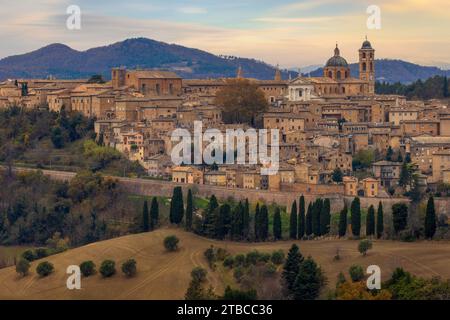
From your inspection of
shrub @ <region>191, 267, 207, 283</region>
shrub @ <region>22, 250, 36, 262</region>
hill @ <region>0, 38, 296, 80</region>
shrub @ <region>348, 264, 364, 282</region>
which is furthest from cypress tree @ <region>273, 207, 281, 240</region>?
hill @ <region>0, 38, 296, 80</region>

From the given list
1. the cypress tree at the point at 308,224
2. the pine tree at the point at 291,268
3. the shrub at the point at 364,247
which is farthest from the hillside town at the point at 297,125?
the pine tree at the point at 291,268

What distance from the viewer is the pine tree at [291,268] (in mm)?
29634

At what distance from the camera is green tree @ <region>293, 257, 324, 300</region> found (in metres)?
29.0

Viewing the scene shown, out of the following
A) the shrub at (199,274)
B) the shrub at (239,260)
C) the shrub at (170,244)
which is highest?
the shrub at (170,244)

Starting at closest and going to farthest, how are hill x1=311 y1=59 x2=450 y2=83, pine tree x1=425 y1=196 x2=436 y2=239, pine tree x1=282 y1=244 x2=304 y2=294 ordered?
pine tree x1=282 y1=244 x2=304 y2=294 → pine tree x1=425 y1=196 x2=436 y2=239 → hill x1=311 y1=59 x2=450 y2=83

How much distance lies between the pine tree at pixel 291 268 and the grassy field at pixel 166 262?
753 millimetres

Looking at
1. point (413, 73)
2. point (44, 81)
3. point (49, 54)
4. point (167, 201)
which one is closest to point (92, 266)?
point (167, 201)

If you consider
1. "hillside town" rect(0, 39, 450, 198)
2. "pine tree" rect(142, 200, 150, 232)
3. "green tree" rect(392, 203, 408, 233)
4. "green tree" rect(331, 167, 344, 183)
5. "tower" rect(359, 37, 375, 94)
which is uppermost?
"tower" rect(359, 37, 375, 94)

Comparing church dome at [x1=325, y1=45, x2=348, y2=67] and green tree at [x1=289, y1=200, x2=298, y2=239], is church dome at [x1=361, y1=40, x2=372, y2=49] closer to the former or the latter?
church dome at [x1=325, y1=45, x2=348, y2=67]

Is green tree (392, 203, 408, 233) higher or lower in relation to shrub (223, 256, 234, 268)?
higher

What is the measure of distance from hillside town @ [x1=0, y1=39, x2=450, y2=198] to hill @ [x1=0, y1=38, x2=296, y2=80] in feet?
164

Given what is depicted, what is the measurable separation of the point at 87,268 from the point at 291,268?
5016mm

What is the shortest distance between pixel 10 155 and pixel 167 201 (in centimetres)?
892

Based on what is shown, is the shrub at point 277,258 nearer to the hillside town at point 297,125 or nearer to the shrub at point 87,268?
the shrub at point 87,268
